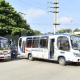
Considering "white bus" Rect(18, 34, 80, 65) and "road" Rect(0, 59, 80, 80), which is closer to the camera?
"road" Rect(0, 59, 80, 80)

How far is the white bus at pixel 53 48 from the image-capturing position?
21.4 m

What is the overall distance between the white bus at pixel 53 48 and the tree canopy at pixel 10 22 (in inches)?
592

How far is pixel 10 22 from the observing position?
43969 mm

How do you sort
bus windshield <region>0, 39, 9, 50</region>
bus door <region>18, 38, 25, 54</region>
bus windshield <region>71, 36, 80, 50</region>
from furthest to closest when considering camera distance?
bus door <region>18, 38, 25, 54</region> < bus windshield <region>0, 39, 9, 50</region> < bus windshield <region>71, 36, 80, 50</region>

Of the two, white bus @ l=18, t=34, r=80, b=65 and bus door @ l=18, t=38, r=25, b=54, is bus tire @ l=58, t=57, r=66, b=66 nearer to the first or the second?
white bus @ l=18, t=34, r=80, b=65

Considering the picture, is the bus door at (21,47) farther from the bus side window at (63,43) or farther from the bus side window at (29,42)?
the bus side window at (63,43)

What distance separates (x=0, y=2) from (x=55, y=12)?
39.4 ft

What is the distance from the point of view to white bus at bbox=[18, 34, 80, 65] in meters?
21.4

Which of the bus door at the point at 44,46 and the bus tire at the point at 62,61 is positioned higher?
the bus door at the point at 44,46

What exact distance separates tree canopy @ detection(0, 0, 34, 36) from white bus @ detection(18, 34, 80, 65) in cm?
1504

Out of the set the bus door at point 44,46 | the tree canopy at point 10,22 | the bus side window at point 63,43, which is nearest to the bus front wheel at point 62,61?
the bus side window at point 63,43

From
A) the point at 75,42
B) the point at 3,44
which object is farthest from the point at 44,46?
the point at 3,44

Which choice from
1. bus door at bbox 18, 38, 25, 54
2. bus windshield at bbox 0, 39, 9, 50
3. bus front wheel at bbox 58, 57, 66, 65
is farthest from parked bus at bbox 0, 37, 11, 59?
bus front wheel at bbox 58, 57, 66, 65

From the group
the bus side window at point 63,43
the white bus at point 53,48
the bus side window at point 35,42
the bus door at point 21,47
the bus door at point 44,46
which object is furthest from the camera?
the bus door at point 21,47
